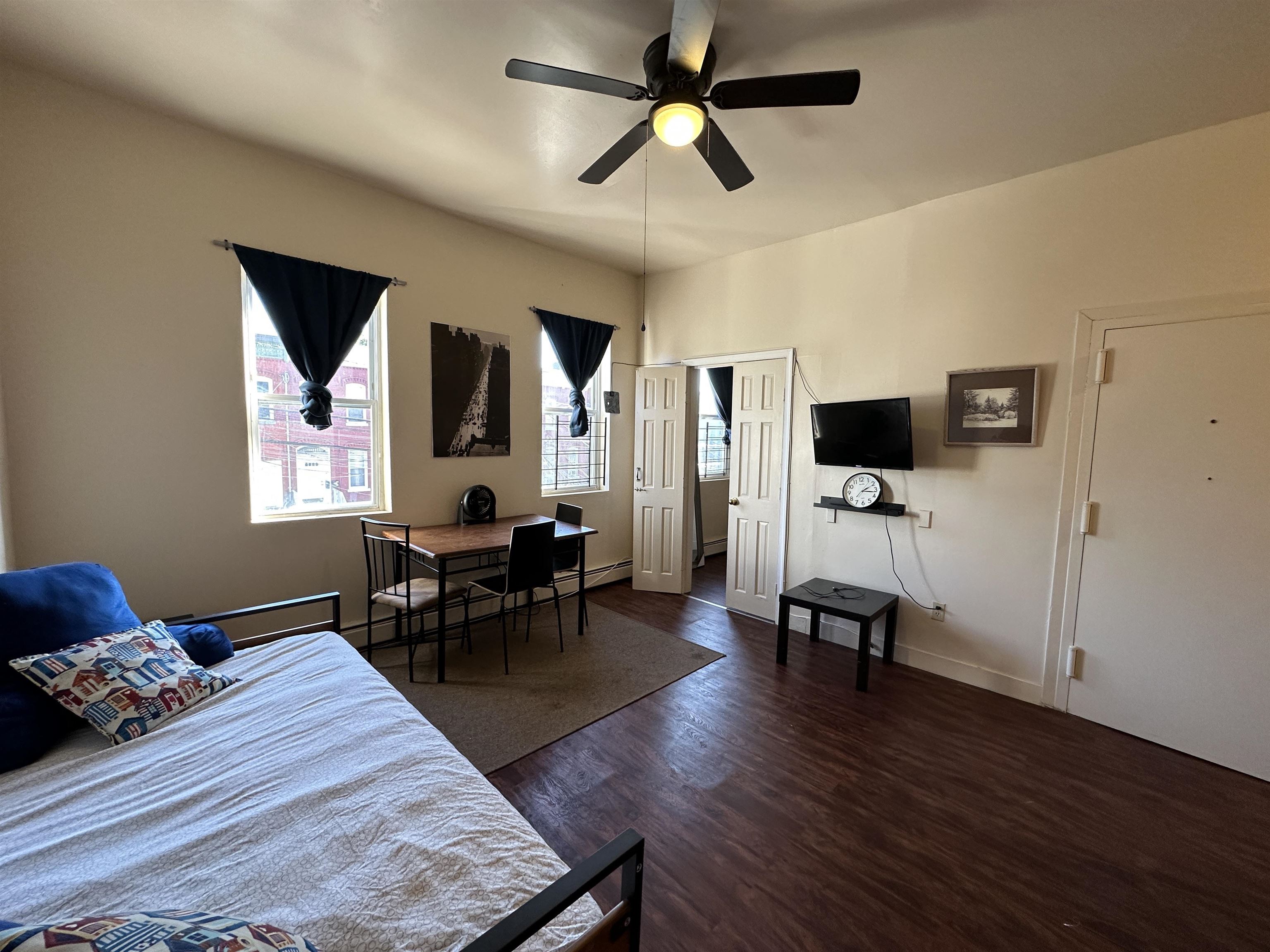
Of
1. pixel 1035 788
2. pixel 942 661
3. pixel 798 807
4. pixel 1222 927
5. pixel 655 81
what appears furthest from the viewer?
pixel 942 661

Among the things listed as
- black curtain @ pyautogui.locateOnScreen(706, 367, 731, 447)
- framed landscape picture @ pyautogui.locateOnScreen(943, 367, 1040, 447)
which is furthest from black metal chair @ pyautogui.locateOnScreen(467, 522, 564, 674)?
black curtain @ pyautogui.locateOnScreen(706, 367, 731, 447)

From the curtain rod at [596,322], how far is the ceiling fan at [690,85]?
227 cm

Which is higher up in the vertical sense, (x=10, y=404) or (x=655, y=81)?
(x=655, y=81)

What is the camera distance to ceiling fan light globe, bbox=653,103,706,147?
1755 mm

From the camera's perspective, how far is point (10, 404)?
220cm

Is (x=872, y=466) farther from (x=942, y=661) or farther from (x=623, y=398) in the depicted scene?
(x=623, y=398)

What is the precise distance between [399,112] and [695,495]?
4543 millimetres

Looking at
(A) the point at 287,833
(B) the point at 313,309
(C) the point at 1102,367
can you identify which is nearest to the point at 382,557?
(B) the point at 313,309

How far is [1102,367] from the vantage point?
257 cm

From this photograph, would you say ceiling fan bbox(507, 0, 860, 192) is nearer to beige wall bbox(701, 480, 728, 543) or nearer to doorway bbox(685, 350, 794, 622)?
doorway bbox(685, 350, 794, 622)

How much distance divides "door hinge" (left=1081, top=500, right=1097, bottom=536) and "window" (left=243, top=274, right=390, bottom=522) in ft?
14.2

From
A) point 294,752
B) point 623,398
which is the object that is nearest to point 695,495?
point 623,398

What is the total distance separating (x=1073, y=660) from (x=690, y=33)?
356cm

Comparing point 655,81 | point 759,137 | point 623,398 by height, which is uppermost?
point 759,137
